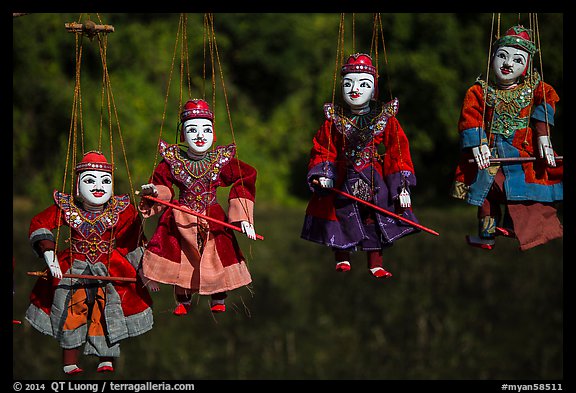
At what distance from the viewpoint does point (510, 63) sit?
10.3m

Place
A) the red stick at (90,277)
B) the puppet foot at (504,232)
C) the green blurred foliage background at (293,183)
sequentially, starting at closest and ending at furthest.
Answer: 1. the red stick at (90,277)
2. the puppet foot at (504,232)
3. the green blurred foliage background at (293,183)

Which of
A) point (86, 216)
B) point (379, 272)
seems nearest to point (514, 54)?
point (379, 272)

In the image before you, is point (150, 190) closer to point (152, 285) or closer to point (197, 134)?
point (197, 134)

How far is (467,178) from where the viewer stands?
1045 centimetres

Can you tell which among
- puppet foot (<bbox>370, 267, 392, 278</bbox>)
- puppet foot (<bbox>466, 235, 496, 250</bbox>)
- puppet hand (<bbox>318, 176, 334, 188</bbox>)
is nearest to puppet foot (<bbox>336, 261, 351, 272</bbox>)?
puppet foot (<bbox>370, 267, 392, 278</bbox>)

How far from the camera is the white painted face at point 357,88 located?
10266 mm

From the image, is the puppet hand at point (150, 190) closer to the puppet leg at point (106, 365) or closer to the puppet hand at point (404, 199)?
the puppet leg at point (106, 365)

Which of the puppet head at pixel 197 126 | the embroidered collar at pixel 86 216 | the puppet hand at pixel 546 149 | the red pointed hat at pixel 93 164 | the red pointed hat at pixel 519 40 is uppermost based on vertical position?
the red pointed hat at pixel 519 40

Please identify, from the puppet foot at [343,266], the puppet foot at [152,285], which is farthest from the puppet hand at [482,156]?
the puppet foot at [152,285]

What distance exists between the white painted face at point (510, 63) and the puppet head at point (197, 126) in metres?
2.07

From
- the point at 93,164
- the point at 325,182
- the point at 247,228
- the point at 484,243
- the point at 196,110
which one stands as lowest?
the point at 484,243

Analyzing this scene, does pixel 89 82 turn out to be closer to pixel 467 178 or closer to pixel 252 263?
pixel 252 263

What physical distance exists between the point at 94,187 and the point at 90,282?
0.66 meters

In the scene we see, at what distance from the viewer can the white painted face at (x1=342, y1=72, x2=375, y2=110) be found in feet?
33.7
